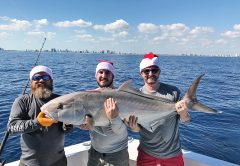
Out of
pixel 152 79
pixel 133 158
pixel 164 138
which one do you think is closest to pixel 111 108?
pixel 152 79

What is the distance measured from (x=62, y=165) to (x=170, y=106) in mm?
1707

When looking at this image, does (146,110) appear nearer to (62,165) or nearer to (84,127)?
(84,127)

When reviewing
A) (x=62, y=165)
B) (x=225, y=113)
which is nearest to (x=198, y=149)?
(x=225, y=113)

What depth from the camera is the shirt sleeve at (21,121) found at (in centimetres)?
306

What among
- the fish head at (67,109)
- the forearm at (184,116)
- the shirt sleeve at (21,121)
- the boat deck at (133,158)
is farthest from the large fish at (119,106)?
the boat deck at (133,158)

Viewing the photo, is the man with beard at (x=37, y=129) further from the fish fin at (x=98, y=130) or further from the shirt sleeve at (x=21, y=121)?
the fish fin at (x=98, y=130)

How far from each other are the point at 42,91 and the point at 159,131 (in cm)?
169

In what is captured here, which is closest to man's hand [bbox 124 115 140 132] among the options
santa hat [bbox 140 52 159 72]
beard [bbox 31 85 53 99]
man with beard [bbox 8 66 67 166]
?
santa hat [bbox 140 52 159 72]

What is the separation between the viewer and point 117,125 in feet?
10.7

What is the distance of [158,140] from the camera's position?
3.56 metres

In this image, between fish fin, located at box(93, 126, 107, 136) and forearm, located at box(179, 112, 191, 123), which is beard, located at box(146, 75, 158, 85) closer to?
forearm, located at box(179, 112, 191, 123)

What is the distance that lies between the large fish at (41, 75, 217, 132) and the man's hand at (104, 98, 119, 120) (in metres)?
0.07

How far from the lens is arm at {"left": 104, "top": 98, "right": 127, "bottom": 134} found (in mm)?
3172

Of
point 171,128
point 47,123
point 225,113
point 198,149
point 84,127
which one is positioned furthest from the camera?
point 225,113
